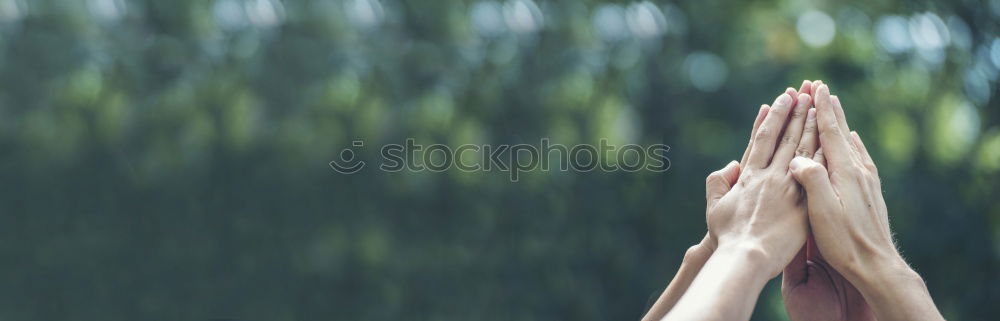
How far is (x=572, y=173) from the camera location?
382 cm

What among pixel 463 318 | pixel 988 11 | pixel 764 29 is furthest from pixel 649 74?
pixel 988 11

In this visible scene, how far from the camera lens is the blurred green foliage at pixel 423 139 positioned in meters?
3.67

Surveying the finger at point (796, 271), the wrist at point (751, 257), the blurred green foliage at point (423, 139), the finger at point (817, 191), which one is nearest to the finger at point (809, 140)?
the finger at point (817, 191)

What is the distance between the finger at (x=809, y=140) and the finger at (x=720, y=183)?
0.15m

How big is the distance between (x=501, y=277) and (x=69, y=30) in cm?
225

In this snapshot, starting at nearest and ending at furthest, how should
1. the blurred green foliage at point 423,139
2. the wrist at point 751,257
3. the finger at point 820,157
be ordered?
the wrist at point 751,257 < the finger at point 820,157 < the blurred green foliage at point 423,139

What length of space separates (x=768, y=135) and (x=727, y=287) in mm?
554

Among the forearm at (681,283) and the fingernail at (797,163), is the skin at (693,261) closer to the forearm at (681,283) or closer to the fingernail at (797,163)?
the forearm at (681,283)

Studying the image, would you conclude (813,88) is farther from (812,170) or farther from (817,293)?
(817,293)

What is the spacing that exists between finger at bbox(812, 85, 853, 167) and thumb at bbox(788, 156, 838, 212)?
7cm

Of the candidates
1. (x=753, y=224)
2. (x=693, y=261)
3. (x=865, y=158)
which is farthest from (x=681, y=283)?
(x=865, y=158)

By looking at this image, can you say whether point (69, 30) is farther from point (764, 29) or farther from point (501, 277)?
point (764, 29)

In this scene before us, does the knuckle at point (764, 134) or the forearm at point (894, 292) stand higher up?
the knuckle at point (764, 134)

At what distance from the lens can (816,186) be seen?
1.71m
